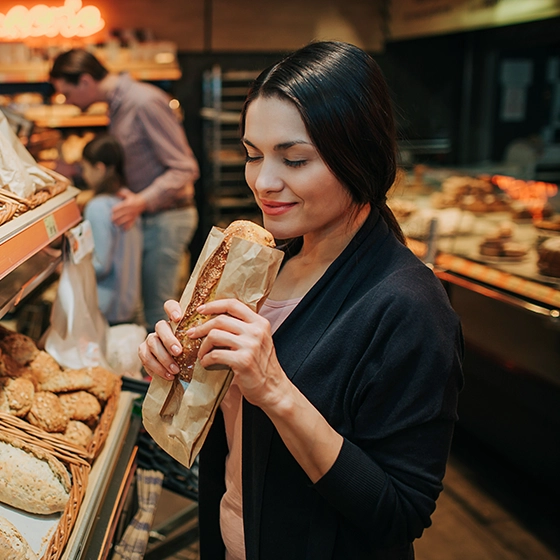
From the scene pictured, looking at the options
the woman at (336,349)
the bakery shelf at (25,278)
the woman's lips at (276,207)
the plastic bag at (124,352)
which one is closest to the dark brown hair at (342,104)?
the woman at (336,349)

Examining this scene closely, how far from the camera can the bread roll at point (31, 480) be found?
1341mm

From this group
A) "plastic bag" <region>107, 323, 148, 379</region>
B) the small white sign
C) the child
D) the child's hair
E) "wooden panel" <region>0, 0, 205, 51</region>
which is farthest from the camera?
"wooden panel" <region>0, 0, 205, 51</region>

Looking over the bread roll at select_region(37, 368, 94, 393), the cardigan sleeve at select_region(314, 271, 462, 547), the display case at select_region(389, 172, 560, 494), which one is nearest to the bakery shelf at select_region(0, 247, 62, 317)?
the bread roll at select_region(37, 368, 94, 393)

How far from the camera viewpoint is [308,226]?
119 cm

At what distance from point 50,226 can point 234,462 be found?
0.78 meters

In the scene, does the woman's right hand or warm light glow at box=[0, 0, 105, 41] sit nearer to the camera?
the woman's right hand

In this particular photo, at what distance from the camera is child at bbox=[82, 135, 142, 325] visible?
3.58 meters

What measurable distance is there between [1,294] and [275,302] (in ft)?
2.05

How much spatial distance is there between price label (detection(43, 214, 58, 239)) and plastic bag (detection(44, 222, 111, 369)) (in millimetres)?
209

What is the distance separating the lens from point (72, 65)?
3881mm

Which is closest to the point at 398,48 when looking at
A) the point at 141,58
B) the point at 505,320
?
the point at 141,58

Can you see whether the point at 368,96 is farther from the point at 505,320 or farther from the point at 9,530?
the point at 505,320

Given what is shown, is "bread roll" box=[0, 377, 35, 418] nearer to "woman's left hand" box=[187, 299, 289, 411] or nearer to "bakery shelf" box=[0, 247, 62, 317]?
"bakery shelf" box=[0, 247, 62, 317]

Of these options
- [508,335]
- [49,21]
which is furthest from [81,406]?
[49,21]
